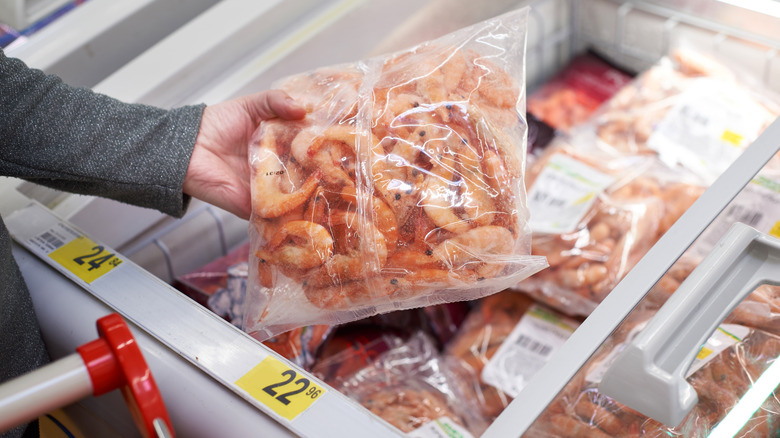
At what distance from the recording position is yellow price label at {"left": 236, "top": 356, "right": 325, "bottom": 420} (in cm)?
81

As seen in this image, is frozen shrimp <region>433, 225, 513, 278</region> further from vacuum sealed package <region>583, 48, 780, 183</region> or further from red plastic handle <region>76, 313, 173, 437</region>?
vacuum sealed package <region>583, 48, 780, 183</region>

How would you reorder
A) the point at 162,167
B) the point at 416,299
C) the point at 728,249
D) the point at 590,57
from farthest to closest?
the point at 590,57
the point at 162,167
the point at 416,299
the point at 728,249

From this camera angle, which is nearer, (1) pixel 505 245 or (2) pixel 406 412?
(1) pixel 505 245

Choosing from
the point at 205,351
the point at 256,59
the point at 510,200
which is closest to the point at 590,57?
the point at 256,59

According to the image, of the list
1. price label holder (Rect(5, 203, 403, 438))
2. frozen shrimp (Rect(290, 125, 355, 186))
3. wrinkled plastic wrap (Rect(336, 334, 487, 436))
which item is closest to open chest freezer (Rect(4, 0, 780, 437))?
price label holder (Rect(5, 203, 403, 438))

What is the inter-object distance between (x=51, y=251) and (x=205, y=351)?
37 centimetres

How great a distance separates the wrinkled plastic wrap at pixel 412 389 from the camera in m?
1.18

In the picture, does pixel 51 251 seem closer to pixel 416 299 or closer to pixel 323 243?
pixel 323 243

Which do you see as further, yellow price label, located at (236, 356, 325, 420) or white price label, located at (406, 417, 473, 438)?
white price label, located at (406, 417, 473, 438)

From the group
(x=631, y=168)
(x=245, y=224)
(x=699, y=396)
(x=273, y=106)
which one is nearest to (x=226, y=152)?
(x=273, y=106)

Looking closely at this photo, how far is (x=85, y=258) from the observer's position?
3.45 ft

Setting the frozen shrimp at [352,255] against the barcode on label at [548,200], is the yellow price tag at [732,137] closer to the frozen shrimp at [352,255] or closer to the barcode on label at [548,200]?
the barcode on label at [548,200]

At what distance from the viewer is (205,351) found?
0.89 meters

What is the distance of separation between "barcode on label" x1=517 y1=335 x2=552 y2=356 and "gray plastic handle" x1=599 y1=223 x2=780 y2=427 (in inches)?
21.5
